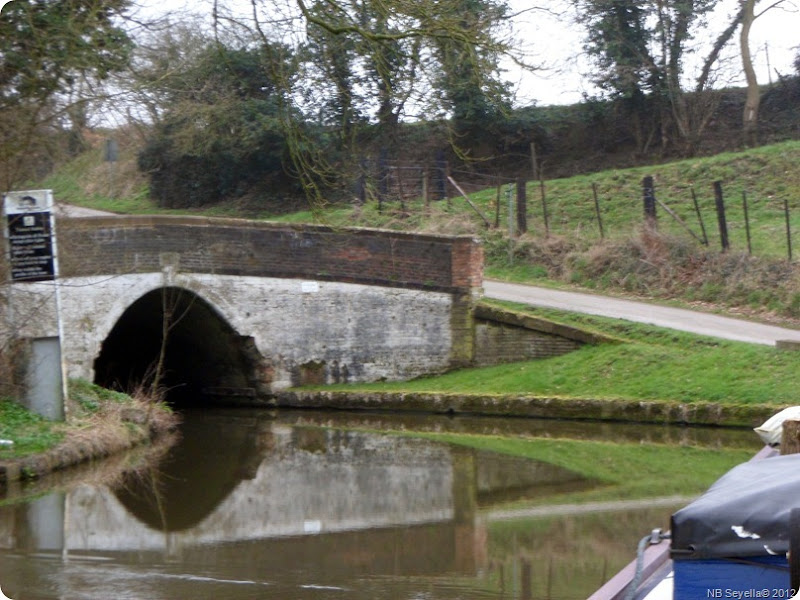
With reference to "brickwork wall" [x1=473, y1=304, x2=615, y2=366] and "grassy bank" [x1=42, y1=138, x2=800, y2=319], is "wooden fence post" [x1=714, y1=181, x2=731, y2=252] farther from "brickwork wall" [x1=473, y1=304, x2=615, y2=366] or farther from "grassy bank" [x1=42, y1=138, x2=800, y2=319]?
"brickwork wall" [x1=473, y1=304, x2=615, y2=366]

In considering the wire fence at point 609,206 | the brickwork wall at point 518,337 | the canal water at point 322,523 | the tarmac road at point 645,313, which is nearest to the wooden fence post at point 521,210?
the wire fence at point 609,206

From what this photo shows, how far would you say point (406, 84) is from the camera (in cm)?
871

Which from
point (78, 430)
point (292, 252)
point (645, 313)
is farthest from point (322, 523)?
point (645, 313)

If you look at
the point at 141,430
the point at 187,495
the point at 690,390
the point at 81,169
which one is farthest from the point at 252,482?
the point at 690,390

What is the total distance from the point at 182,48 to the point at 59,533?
15.3 feet

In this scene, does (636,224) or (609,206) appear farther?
(609,206)

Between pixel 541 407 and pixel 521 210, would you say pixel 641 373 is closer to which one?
pixel 541 407

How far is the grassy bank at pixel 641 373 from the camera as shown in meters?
15.1

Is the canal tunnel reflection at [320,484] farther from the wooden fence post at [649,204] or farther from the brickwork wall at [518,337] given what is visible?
the wooden fence post at [649,204]

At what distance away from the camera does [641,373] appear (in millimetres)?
16312

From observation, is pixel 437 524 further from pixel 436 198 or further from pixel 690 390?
pixel 436 198

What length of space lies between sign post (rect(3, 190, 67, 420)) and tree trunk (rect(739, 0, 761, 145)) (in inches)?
801

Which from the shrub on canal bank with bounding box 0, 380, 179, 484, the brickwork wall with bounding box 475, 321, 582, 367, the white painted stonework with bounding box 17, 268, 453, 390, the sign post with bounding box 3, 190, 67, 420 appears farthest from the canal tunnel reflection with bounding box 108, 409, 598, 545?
the brickwork wall with bounding box 475, 321, 582, 367

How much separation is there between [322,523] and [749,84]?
884 inches
